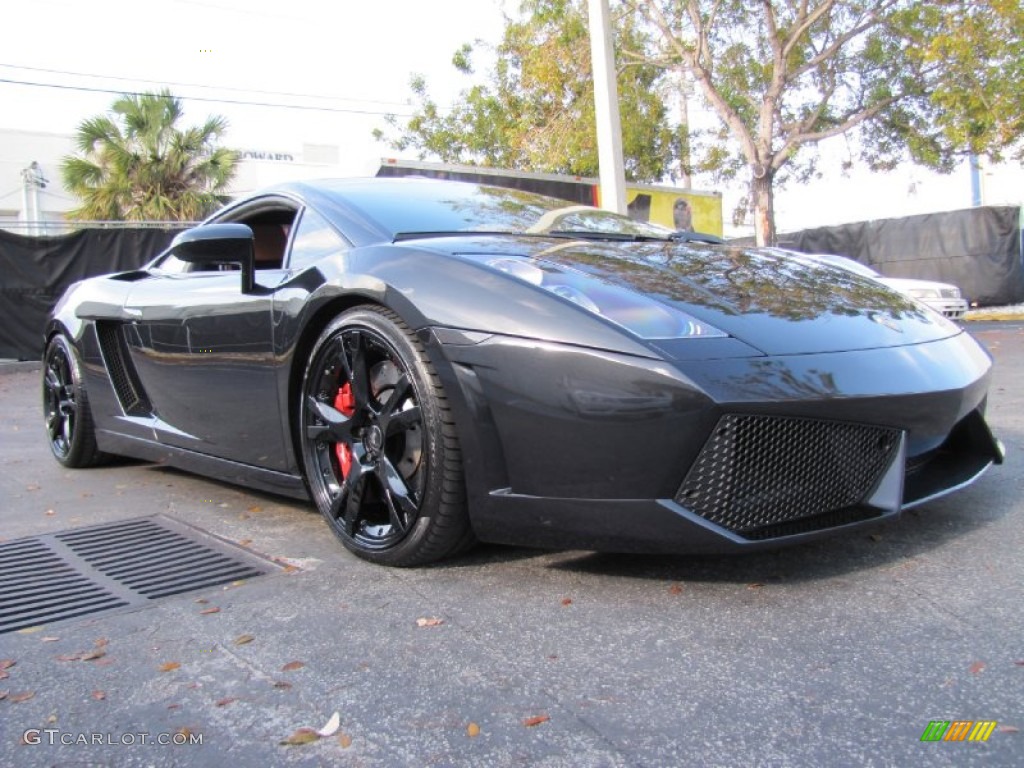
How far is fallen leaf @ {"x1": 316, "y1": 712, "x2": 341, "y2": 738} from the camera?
5.70 feet

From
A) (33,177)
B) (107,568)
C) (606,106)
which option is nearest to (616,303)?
(107,568)

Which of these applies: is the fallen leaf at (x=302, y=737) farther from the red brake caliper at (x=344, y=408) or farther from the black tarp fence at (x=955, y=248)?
the black tarp fence at (x=955, y=248)

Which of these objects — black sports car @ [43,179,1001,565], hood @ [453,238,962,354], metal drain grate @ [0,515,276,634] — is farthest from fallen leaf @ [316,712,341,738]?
hood @ [453,238,962,354]

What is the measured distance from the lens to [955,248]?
18.3m

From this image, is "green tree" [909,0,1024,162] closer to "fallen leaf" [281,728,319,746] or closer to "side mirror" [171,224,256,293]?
"side mirror" [171,224,256,293]

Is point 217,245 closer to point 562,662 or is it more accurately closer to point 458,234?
point 458,234

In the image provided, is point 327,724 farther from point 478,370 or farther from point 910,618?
point 910,618

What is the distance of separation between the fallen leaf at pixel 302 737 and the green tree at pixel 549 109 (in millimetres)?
15801

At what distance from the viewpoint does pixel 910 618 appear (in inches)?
82.9

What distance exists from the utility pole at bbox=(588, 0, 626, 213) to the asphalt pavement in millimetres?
7885

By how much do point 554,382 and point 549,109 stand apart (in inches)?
657

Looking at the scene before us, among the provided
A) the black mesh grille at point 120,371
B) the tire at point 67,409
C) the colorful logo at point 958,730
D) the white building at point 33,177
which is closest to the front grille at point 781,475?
the colorful logo at point 958,730

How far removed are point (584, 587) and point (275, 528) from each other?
1.38 meters

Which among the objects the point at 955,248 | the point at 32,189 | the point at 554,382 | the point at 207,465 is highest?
the point at 32,189
